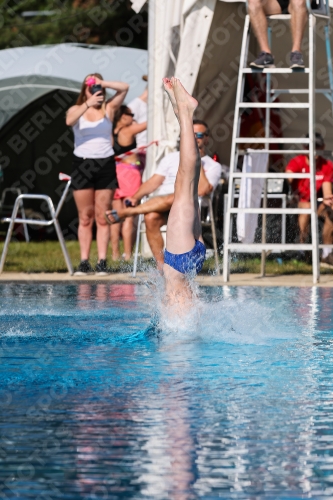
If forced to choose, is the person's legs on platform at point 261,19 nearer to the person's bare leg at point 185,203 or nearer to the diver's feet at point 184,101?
the diver's feet at point 184,101

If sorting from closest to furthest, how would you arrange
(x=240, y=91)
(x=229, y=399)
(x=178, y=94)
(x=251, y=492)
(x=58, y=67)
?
(x=251, y=492)
(x=229, y=399)
(x=178, y=94)
(x=240, y=91)
(x=58, y=67)

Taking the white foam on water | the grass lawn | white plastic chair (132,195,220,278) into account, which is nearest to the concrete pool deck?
white plastic chair (132,195,220,278)

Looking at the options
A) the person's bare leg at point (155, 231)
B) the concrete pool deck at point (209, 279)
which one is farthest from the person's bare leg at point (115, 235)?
the person's bare leg at point (155, 231)

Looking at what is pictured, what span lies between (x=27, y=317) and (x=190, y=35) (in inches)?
175

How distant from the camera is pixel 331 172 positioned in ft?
36.9

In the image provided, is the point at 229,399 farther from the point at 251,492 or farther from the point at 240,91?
the point at 240,91

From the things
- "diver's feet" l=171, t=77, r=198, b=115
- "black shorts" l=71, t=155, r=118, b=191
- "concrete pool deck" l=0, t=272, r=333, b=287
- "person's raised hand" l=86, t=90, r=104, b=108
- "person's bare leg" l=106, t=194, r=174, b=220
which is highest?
"person's raised hand" l=86, t=90, r=104, b=108

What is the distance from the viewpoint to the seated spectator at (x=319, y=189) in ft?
36.5

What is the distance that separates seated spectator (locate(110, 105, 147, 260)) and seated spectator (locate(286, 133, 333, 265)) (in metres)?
1.74

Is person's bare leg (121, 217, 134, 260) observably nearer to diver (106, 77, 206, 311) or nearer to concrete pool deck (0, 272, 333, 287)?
concrete pool deck (0, 272, 333, 287)

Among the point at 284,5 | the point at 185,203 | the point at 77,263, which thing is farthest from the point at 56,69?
the point at 185,203

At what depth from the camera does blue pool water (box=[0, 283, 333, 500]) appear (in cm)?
271

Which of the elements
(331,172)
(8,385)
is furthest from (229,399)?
(331,172)

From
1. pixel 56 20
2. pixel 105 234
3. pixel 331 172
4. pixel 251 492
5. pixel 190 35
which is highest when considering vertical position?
pixel 56 20
